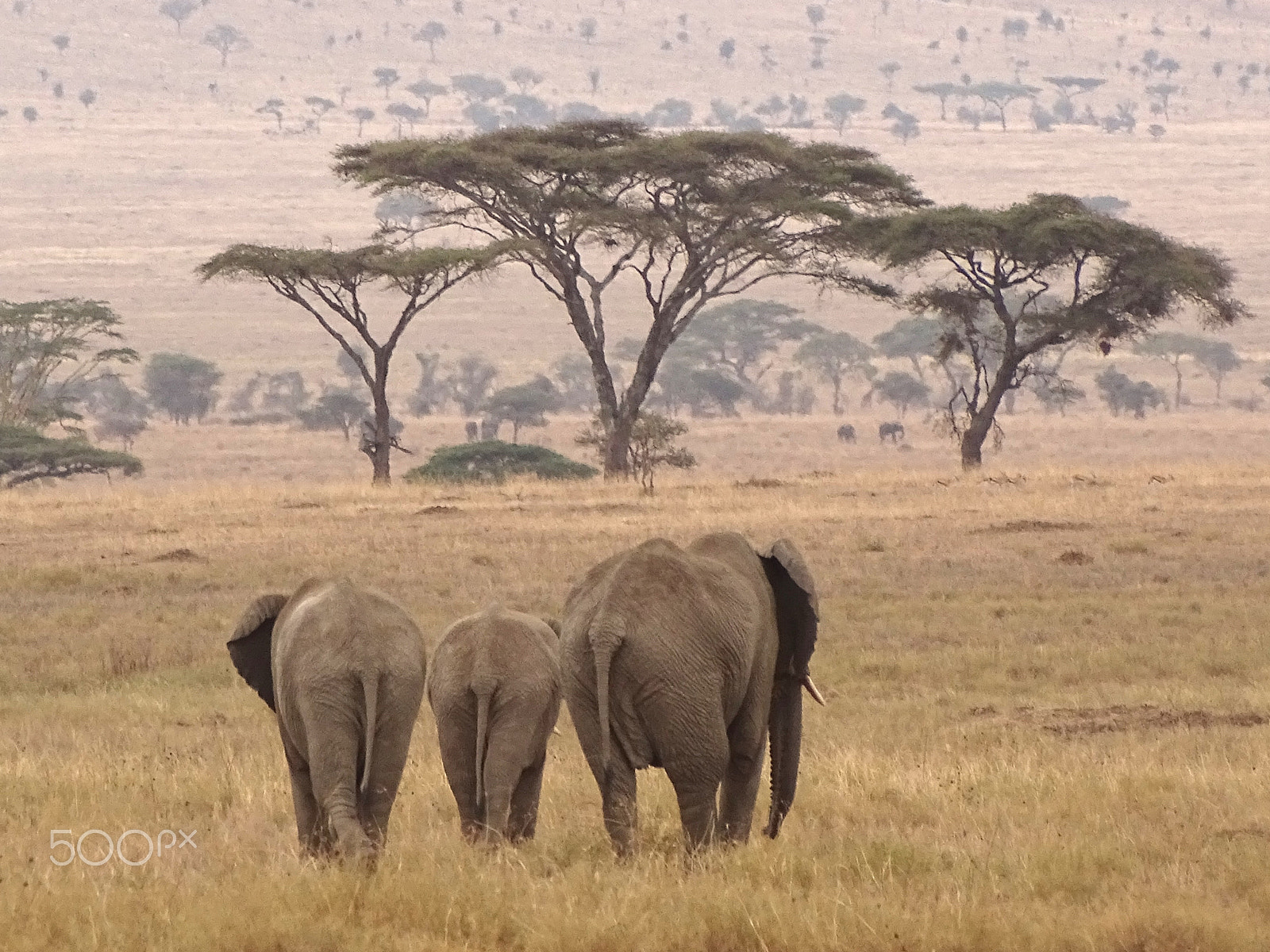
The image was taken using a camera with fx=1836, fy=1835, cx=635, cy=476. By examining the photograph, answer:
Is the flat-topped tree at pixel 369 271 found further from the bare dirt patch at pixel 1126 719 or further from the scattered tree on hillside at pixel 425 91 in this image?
the scattered tree on hillside at pixel 425 91

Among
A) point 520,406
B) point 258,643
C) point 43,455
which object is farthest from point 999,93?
point 258,643

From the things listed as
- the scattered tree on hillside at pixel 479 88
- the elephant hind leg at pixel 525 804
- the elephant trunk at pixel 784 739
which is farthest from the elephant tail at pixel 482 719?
the scattered tree on hillside at pixel 479 88

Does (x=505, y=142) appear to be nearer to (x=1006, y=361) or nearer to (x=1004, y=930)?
(x=1006, y=361)

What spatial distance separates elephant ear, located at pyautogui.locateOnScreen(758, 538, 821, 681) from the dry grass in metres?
0.77

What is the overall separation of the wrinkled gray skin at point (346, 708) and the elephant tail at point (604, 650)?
892 millimetres

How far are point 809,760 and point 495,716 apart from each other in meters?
3.01

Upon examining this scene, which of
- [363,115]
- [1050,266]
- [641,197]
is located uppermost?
[363,115]

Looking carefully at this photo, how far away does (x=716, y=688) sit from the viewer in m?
6.86

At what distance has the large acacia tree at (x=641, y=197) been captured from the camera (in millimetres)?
34844

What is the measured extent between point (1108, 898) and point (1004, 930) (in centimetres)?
63

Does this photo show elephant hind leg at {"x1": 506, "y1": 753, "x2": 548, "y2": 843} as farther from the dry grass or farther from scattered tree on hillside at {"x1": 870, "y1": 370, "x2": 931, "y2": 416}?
scattered tree on hillside at {"x1": 870, "y1": 370, "x2": 931, "y2": 416}

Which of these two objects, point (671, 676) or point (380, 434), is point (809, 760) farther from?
point (380, 434)

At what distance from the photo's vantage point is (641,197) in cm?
3750

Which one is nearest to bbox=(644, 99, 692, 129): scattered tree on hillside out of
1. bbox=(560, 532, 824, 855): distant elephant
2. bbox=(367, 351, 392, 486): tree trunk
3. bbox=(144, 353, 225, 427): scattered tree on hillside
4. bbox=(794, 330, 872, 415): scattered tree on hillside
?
bbox=(794, 330, 872, 415): scattered tree on hillside
